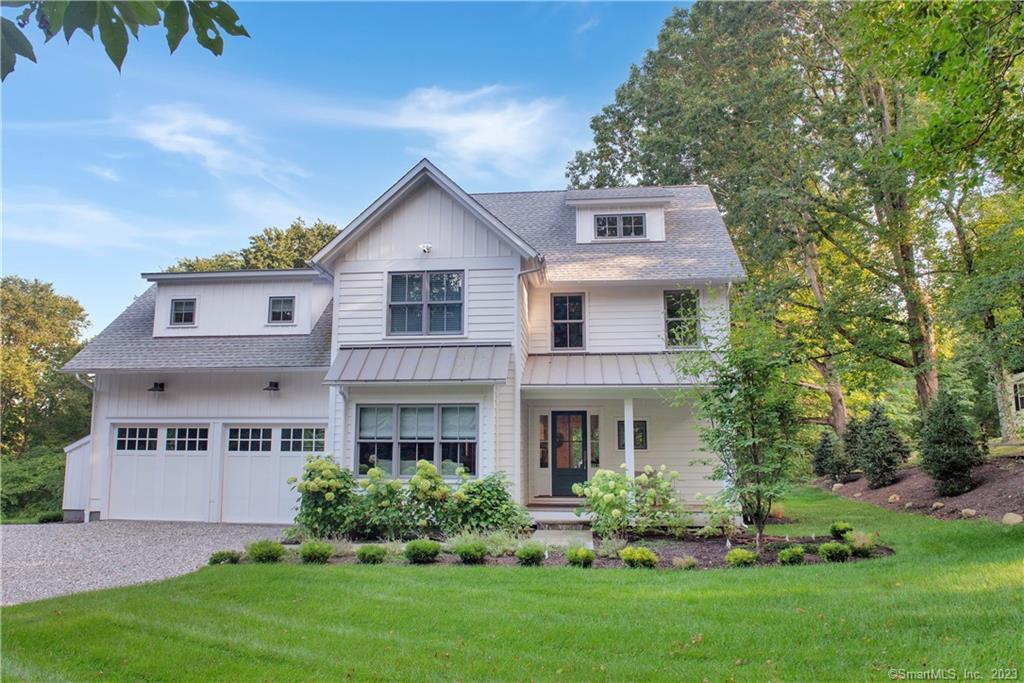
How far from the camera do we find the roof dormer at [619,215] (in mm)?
15711

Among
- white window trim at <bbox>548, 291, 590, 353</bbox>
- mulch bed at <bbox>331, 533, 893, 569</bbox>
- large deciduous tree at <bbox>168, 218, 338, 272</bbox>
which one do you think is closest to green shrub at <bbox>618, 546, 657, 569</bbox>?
mulch bed at <bbox>331, 533, 893, 569</bbox>

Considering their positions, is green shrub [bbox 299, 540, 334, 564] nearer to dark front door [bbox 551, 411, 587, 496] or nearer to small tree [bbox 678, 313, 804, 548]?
small tree [bbox 678, 313, 804, 548]

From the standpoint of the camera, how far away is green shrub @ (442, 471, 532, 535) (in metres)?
11.0

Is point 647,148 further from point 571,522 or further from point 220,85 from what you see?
point 220,85

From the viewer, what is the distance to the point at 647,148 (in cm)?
2338

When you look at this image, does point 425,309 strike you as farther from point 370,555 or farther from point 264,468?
point 370,555

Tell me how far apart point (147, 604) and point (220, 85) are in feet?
18.7

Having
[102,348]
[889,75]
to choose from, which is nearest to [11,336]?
[102,348]

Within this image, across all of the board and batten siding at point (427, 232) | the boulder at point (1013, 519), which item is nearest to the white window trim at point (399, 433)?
the board and batten siding at point (427, 232)

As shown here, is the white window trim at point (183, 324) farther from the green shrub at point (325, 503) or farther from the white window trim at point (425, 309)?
the green shrub at point (325, 503)

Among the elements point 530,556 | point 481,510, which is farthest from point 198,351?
point 530,556

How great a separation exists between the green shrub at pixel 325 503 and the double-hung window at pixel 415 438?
1150 mm

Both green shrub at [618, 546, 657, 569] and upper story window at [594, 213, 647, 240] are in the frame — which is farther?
upper story window at [594, 213, 647, 240]

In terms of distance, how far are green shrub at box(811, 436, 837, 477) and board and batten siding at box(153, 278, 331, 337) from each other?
17905 millimetres
